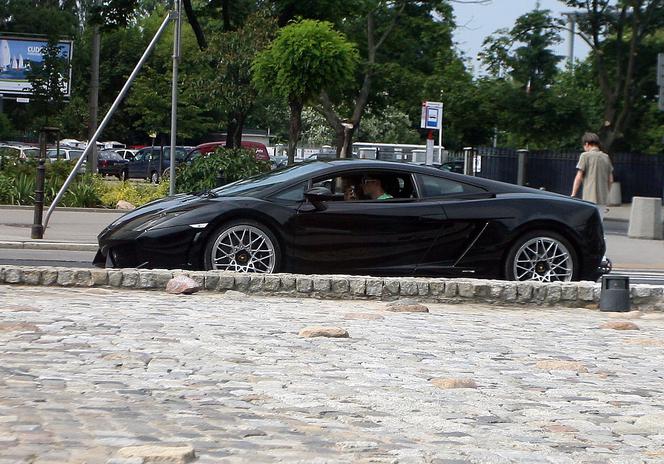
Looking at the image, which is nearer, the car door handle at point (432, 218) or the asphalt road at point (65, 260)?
the car door handle at point (432, 218)

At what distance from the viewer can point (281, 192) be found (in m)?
11.5

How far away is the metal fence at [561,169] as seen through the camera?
43.0 m

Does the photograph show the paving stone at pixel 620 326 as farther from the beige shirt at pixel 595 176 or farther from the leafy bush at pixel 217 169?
the leafy bush at pixel 217 169

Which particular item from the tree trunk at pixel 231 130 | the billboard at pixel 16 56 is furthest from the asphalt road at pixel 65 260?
the billboard at pixel 16 56

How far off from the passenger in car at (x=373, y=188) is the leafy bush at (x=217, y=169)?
1266 centimetres

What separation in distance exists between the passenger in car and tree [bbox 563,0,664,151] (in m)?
31.4

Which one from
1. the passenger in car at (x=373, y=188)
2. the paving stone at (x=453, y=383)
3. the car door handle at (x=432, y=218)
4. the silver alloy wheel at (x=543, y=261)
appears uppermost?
the passenger in car at (x=373, y=188)

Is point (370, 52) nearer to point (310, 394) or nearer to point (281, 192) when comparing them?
point (281, 192)

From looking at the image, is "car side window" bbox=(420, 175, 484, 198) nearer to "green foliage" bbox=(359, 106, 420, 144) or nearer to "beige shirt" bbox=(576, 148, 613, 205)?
"beige shirt" bbox=(576, 148, 613, 205)

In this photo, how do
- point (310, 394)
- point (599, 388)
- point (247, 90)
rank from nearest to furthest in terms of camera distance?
point (310, 394) < point (599, 388) < point (247, 90)

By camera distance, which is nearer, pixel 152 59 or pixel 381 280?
pixel 381 280

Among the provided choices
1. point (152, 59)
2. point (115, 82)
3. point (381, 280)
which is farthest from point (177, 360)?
point (115, 82)

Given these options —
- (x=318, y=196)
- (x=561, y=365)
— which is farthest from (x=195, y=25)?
(x=561, y=365)

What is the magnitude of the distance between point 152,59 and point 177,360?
66.8 m
